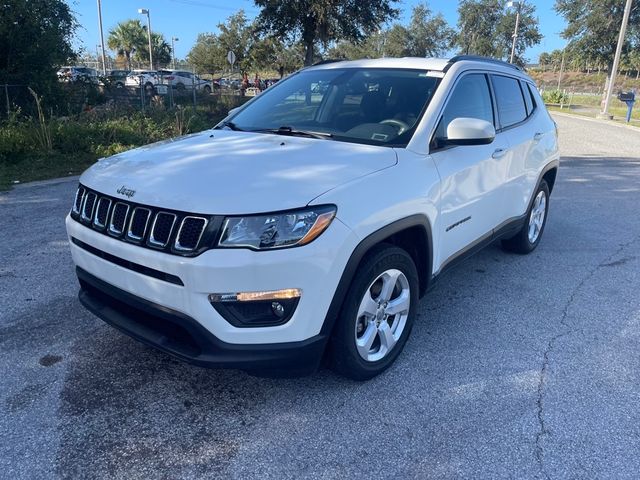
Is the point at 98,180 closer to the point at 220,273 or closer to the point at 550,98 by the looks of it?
the point at 220,273

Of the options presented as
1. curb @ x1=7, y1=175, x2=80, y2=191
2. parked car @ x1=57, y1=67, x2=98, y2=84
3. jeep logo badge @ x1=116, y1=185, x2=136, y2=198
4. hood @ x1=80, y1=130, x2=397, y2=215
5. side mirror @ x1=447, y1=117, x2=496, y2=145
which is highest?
parked car @ x1=57, y1=67, x2=98, y2=84

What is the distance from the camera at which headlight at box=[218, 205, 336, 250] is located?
7.72ft

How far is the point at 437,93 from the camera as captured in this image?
3479 mm

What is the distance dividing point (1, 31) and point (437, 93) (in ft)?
37.4

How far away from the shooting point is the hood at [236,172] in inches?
95.1

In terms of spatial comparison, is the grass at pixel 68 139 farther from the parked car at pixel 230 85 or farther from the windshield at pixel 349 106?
the parked car at pixel 230 85

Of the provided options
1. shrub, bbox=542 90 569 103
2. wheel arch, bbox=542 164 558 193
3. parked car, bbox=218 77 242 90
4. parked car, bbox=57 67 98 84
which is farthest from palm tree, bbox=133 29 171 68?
wheel arch, bbox=542 164 558 193

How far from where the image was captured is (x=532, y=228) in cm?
540

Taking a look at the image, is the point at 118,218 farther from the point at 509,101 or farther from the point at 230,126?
the point at 509,101

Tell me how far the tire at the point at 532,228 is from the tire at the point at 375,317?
2458 millimetres

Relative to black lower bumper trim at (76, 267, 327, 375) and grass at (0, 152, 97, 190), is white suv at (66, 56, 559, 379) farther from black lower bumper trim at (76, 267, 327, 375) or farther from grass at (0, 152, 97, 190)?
grass at (0, 152, 97, 190)

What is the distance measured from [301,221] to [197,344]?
0.78m

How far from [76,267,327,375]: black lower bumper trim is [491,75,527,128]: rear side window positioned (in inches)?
112

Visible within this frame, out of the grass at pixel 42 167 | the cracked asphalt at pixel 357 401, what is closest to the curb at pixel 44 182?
the grass at pixel 42 167
